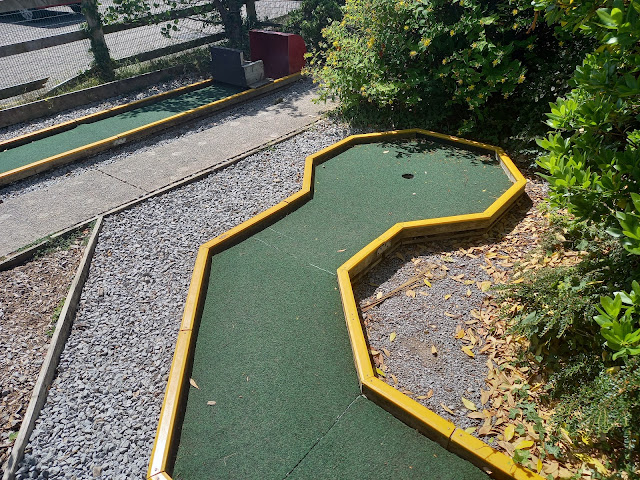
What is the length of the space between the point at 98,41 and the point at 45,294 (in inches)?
294

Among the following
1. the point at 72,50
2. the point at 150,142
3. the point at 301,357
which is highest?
the point at 72,50

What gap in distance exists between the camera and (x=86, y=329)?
409 centimetres

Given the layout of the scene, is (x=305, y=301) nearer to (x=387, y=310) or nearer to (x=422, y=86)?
(x=387, y=310)

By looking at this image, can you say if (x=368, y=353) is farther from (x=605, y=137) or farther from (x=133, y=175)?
(x=133, y=175)

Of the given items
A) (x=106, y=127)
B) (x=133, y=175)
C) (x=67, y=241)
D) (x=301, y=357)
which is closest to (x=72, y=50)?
(x=106, y=127)

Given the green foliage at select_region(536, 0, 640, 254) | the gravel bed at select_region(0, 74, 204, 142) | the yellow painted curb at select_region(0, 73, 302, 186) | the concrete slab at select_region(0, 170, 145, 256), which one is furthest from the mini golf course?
the gravel bed at select_region(0, 74, 204, 142)

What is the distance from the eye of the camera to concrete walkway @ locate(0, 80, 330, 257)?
A: 564cm

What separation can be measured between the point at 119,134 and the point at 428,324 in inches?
246

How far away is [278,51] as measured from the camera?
10328 millimetres

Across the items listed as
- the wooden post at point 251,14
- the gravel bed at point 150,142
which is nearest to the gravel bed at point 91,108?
the gravel bed at point 150,142

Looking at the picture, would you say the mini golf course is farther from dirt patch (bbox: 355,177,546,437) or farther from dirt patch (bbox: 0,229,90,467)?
dirt patch (bbox: 0,229,90,467)

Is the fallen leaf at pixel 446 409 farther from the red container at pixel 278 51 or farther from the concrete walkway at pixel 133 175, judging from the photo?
the red container at pixel 278 51

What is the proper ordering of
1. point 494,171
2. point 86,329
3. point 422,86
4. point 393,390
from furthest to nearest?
point 422,86 < point 494,171 < point 86,329 < point 393,390

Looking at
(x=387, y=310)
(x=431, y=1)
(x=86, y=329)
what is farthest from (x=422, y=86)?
(x=86, y=329)
